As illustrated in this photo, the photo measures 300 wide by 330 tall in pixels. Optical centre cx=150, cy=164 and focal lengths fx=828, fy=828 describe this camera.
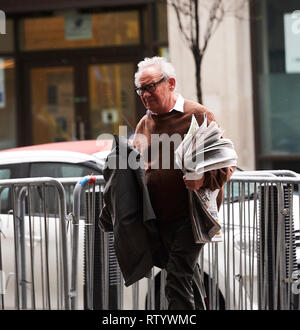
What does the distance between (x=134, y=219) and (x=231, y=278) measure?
5.25 feet

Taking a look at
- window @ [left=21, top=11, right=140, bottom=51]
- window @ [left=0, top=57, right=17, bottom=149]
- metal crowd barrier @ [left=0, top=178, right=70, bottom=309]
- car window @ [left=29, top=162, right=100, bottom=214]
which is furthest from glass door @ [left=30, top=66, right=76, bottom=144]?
metal crowd barrier @ [left=0, top=178, right=70, bottom=309]

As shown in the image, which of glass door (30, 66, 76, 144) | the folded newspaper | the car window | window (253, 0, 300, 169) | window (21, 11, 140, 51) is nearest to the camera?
the folded newspaper

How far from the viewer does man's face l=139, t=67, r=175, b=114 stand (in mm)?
5035

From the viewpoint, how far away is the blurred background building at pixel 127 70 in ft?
45.5

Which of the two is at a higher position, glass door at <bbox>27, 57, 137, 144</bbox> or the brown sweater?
glass door at <bbox>27, 57, 137, 144</bbox>

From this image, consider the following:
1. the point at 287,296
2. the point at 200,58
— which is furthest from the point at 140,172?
the point at 200,58

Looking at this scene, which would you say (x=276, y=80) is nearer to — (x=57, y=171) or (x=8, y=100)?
(x=8, y=100)

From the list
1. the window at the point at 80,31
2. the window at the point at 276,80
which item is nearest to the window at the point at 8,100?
the window at the point at 80,31

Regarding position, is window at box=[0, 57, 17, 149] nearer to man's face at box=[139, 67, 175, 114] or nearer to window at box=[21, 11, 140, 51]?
window at box=[21, 11, 140, 51]

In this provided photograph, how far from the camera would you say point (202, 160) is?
190 inches

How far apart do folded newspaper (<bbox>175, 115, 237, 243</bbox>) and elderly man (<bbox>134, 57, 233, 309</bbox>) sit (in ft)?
0.38

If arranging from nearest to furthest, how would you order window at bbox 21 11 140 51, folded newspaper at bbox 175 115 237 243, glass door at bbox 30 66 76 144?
folded newspaper at bbox 175 115 237 243 → window at bbox 21 11 140 51 → glass door at bbox 30 66 76 144

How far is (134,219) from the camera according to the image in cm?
501

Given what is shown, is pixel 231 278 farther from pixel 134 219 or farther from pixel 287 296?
pixel 134 219
